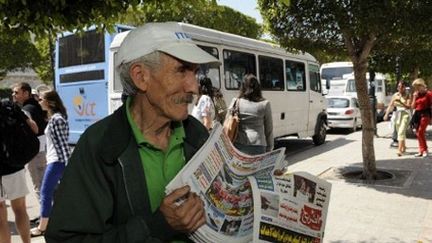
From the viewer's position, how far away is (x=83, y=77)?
10.5 meters

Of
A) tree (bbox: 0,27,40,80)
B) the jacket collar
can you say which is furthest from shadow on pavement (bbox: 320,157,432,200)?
tree (bbox: 0,27,40,80)

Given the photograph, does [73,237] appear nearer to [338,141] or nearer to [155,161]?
[155,161]

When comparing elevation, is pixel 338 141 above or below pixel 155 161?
below

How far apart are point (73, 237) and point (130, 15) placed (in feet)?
10.5

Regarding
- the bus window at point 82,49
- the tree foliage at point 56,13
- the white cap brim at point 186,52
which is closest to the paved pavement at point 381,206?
the tree foliage at point 56,13

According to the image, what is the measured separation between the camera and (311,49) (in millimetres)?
8109

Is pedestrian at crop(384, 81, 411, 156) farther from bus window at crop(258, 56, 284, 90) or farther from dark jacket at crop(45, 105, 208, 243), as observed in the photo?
dark jacket at crop(45, 105, 208, 243)

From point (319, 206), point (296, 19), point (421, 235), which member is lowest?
point (421, 235)

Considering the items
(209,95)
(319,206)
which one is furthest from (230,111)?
(319,206)

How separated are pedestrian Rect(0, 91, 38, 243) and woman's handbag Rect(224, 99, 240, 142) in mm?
2657

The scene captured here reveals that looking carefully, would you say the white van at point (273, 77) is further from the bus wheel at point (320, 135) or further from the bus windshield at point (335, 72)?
the bus windshield at point (335, 72)

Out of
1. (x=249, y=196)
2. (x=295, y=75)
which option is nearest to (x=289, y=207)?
(x=249, y=196)

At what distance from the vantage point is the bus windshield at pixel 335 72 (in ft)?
77.4

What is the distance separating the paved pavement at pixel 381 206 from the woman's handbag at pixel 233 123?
1.67 metres
